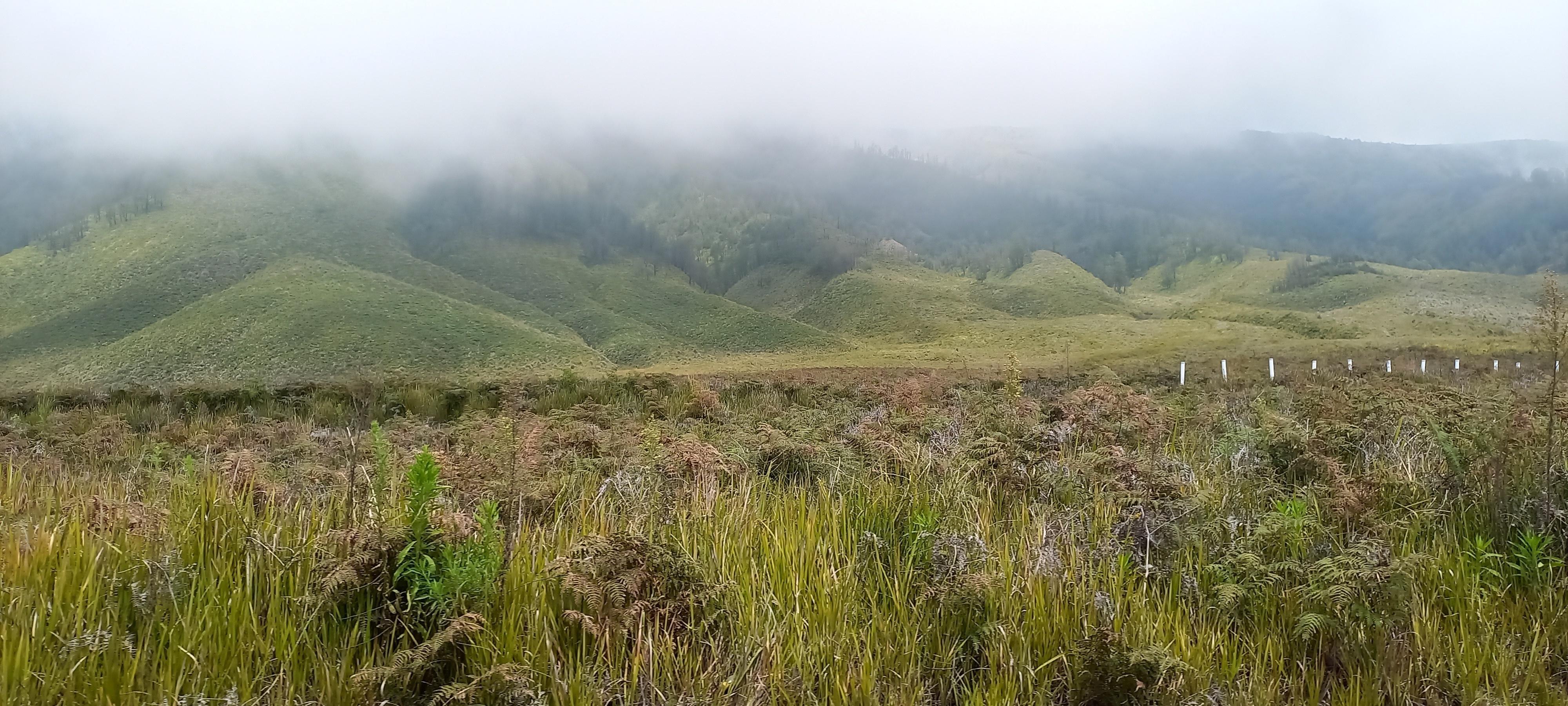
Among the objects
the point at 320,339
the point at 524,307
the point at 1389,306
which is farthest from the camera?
the point at 524,307

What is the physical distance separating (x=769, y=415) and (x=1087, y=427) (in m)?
6.77

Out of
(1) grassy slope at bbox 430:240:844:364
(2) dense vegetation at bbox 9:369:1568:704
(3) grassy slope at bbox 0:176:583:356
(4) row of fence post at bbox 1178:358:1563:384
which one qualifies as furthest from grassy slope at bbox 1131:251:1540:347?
(3) grassy slope at bbox 0:176:583:356

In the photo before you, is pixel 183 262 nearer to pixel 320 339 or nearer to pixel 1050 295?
pixel 320 339

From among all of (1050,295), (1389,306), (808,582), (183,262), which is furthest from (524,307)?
(1389,306)

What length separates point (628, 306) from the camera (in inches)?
5202

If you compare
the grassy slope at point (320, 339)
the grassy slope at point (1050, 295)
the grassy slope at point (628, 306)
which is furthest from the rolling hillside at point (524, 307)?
the grassy slope at point (1050, 295)

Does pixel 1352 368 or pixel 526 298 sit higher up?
pixel 1352 368

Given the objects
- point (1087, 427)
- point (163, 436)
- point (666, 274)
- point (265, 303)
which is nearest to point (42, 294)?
point (265, 303)

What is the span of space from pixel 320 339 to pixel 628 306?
56.1m

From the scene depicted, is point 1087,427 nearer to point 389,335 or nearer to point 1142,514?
point 1142,514

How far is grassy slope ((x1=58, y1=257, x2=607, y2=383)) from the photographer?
74.0 meters

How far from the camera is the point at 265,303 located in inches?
3585

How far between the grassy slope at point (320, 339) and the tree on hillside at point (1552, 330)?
63.1m

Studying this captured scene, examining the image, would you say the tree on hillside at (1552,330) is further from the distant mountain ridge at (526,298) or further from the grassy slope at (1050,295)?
the grassy slope at (1050,295)
